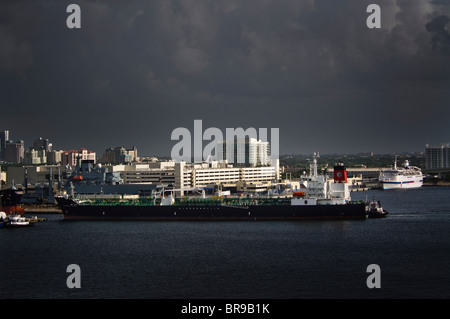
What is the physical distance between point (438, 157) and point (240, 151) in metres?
56.4

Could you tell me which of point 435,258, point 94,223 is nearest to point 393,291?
point 435,258

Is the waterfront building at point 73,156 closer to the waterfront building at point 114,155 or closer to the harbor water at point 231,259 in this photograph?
the waterfront building at point 114,155

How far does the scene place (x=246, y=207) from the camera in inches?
1406

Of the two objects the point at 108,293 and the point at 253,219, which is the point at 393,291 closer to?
the point at 108,293

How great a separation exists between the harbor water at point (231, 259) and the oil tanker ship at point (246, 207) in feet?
4.69

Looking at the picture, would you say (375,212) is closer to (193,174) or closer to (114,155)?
(193,174)

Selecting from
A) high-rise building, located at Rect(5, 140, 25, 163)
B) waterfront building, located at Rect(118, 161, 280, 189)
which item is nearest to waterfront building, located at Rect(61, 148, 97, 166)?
high-rise building, located at Rect(5, 140, 25, 163)

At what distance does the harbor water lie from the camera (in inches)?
707

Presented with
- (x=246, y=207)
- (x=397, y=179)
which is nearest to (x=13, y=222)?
(x=246, y=207)

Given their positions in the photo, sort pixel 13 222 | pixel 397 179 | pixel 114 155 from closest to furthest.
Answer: pixel 13 222 → pixel 397 179 → pixel 114 155

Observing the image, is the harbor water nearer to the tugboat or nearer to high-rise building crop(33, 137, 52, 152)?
the tugboat

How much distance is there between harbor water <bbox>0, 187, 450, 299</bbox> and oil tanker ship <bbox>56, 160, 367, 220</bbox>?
143 cm

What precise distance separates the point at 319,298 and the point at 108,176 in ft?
131

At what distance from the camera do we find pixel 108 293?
17.9 m
